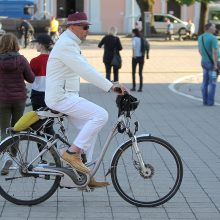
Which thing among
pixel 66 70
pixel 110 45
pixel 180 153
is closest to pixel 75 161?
pixel 66 70

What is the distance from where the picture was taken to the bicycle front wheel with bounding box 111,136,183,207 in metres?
6.71

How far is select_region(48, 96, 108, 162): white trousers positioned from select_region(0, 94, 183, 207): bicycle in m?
0.14

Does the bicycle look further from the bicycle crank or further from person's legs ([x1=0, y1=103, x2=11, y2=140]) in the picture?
person's legs ([x1=0, y1=103, x2=11, y2=140])

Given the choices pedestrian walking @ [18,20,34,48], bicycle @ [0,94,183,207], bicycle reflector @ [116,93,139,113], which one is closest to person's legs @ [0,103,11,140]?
bicycle @ [0,94,183,207]

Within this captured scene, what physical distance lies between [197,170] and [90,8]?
54809mm

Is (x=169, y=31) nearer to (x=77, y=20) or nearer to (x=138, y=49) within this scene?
(x=138, y=49)

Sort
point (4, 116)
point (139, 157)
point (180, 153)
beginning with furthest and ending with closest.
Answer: point (180, 153)
point (4, 116)
point (139, 157)

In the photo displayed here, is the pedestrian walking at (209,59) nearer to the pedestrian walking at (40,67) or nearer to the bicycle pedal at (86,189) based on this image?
the pedestrian walking at (40,67)

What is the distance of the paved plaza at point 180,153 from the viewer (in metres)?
6.56

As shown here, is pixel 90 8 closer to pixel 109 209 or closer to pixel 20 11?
pixel 20 11

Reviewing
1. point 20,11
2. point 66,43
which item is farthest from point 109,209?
point 20,11

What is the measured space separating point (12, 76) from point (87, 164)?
180 cm

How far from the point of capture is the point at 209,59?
1545 cm

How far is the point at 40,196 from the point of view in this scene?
683cm
